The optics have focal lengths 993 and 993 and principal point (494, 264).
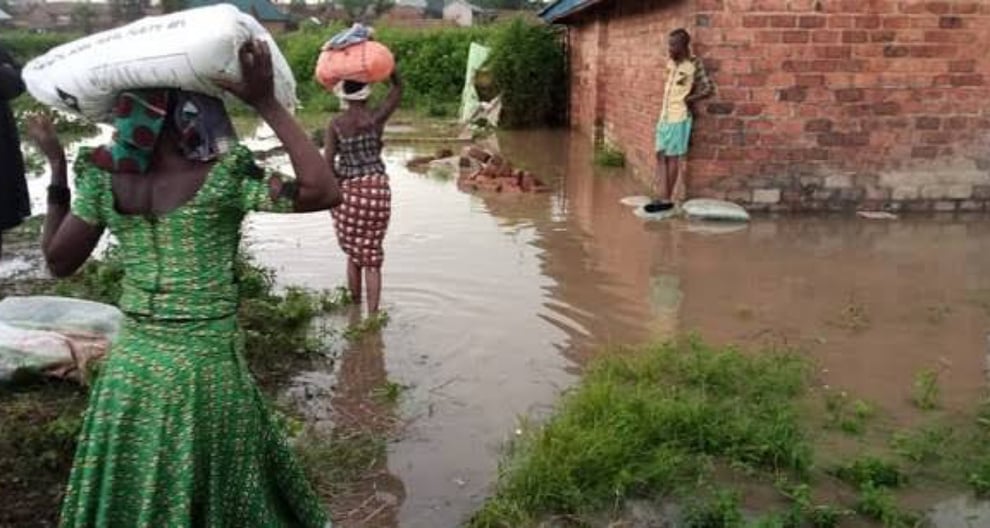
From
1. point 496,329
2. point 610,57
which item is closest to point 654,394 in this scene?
→ point 496,329

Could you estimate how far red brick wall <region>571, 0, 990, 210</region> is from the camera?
9148 millimetres

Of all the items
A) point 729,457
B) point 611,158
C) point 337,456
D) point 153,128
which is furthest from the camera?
point 611,158

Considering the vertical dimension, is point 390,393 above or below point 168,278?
below

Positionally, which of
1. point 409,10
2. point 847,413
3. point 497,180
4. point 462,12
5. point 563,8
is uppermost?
point 409,10

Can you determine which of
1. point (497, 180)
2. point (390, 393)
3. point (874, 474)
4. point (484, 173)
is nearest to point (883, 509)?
point (874, 474)

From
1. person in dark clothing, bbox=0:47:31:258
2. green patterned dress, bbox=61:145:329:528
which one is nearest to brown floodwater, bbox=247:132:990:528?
green patterned dress, bbox=61:145:329:528

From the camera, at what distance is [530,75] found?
66.5 ft

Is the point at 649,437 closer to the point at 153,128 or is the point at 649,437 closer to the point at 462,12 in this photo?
the point at 153,128

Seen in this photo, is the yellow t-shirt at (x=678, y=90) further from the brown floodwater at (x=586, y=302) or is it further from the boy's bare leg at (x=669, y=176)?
the brown floodwater at (x=586, y=302)

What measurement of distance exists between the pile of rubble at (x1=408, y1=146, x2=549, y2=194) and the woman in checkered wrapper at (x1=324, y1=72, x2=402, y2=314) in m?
5.34

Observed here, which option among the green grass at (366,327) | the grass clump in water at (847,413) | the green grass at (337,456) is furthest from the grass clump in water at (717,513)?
the green grass at (366,327)

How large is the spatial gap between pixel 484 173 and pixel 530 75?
29.1 ft

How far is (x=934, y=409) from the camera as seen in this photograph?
455 cm

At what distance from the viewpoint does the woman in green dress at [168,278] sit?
234cm
